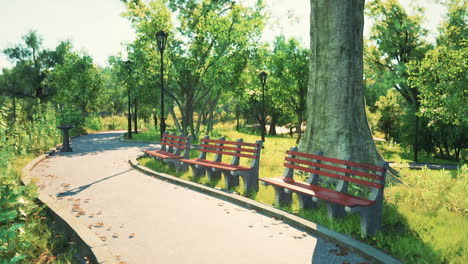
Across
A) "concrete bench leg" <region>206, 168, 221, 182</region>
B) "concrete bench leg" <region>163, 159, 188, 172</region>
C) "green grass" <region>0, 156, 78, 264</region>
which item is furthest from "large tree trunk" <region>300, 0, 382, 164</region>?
"green grass" <region>0, 156, 78, 264</region>

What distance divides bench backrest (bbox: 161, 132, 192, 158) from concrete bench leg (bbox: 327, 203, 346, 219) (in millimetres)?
4706

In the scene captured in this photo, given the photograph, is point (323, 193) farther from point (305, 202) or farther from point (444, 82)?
point (444, 82)

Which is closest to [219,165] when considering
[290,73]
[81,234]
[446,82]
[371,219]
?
[81,234]

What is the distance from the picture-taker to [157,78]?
66.1 ft

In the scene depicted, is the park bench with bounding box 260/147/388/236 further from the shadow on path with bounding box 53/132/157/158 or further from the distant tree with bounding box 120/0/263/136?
the distant tree with bounding box 120/0/263/136

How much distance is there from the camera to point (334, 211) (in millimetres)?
4883

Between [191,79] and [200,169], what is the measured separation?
1482cm

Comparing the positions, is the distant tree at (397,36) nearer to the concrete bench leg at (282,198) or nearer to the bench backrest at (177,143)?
the bench backrest at (177,143)

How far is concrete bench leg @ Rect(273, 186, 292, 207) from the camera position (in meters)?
5.75

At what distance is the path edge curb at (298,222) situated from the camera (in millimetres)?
3841

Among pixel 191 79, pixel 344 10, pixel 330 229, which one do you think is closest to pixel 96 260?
pixel 330 229

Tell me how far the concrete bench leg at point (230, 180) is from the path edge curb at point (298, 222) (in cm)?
27

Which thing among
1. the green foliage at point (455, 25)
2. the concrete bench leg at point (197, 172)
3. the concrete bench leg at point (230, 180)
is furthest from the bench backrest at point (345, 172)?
the green foliage at point (455, 25)

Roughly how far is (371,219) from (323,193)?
2.67 ft
